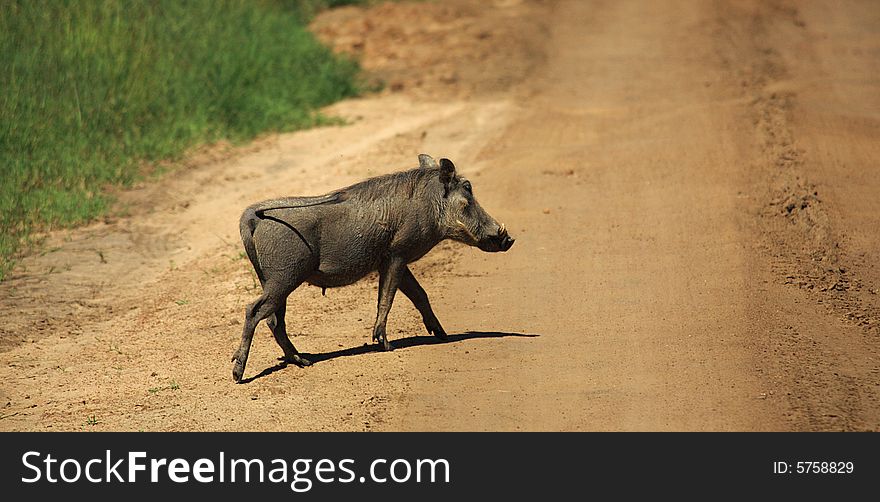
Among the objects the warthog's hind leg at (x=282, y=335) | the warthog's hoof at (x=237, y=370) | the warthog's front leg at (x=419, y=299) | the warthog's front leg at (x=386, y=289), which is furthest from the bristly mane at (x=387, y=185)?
the warthog's hoof at (x=237, y=370)

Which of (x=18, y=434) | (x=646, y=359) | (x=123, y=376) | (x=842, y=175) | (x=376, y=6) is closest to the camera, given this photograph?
(x=18, y=434)

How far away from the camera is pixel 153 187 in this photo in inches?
493

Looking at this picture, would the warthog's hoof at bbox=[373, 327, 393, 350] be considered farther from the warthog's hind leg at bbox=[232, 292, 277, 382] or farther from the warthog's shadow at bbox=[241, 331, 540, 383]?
the warthog's hind leg at bbox=[232, 292, 277, 382]

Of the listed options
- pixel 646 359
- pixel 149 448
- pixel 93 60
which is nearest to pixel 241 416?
pixel 149 448

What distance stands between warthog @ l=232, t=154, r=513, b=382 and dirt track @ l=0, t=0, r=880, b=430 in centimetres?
41

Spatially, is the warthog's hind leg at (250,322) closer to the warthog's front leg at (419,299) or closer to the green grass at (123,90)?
the warthog's front leg at (419,299)

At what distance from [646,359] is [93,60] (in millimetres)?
9067

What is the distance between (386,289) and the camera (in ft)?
25.0

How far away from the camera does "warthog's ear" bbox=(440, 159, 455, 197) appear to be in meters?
7.50

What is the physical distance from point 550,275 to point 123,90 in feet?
22.5

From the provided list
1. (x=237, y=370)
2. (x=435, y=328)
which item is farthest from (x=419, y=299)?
(x=237, y=370)

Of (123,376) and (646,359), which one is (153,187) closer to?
(123,376)

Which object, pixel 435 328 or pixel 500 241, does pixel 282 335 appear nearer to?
pixel 435 328

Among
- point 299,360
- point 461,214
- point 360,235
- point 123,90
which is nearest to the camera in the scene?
point 360,235
